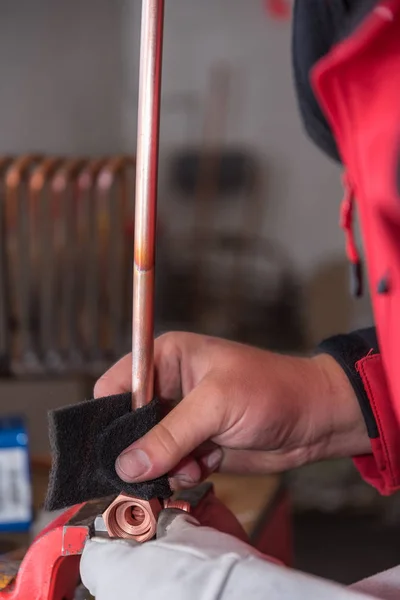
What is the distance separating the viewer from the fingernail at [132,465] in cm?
36

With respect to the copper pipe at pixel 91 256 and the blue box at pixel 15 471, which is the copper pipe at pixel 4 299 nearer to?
the copper pipe at pixel 91 256

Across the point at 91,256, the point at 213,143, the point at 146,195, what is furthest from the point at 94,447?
the point at 213,143

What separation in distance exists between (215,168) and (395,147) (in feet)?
5.62

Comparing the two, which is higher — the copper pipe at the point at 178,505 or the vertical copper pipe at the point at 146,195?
the vertical copper pipe at the point at 146,195

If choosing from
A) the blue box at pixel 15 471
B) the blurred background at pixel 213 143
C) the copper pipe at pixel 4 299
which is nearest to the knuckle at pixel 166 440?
the blue box at pixel 15 471

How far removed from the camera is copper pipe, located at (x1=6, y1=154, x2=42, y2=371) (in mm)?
902

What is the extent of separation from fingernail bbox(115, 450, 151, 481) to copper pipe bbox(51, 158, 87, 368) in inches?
24.1

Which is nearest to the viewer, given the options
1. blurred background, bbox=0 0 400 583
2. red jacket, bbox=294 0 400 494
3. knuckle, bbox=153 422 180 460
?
red jacket, bbox=294 0 400 494

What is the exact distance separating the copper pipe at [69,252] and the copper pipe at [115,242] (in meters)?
0.04

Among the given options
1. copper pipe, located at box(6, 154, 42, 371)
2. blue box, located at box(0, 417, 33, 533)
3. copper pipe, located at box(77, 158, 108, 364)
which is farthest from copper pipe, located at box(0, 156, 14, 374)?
blue box, located at box(0, 417, 33, 533)

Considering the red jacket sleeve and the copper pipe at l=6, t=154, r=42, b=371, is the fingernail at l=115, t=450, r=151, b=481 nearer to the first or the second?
the red jacket sleeve

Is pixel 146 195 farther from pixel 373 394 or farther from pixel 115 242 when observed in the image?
pixel 115 242

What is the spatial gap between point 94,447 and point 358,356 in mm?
186

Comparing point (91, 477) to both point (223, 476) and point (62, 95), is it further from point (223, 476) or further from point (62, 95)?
point (62, 95)
